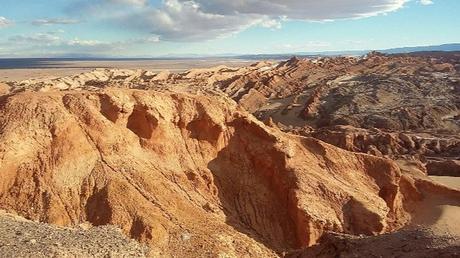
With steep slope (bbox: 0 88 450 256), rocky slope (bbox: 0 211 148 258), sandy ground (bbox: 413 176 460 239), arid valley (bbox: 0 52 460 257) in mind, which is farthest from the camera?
sandy ground (bbox: 413 176 460 239)

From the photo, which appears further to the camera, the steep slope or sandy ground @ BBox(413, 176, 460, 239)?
sandy ground @ BBox(413, 176, 460, 239)

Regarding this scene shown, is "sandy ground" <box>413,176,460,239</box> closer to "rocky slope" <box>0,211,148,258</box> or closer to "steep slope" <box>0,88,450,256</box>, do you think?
"steep slope" <box>0,88,450,256</box>

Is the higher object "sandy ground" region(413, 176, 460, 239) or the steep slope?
the steep slope

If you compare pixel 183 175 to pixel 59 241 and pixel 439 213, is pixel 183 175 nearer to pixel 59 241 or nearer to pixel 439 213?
pixel 59 241

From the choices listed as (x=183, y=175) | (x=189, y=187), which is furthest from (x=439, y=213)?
(x=183, y=175)

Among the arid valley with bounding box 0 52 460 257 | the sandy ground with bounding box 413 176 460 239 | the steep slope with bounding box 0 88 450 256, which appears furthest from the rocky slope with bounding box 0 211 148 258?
the sandy ground with bounding box 413 176 460 239

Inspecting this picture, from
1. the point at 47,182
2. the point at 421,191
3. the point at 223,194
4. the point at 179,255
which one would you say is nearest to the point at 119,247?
the point at 179,255

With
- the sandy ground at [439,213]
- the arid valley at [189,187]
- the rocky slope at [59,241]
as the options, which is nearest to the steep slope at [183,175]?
the arid valley at [189,187]

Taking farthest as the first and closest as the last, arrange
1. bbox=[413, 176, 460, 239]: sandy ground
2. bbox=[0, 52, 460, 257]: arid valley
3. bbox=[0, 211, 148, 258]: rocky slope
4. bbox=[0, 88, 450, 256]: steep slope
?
bbox=[413, 176, 460, 239]: sandy ground
bbox=[0, 88, 450, 256]: steep slope
bbox=[0, 52, 460, 257]: arid valley
bbox=[0, 211, 148, 258]: rocky slope

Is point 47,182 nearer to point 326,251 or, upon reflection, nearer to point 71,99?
point 71,99

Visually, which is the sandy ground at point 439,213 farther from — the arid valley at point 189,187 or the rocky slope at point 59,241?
the rocky slope at point 59,241
